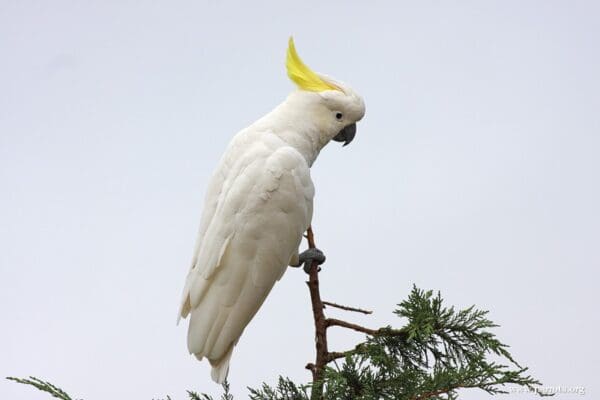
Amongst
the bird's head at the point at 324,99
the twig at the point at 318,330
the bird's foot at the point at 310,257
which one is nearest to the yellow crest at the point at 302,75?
the bird's head at the point at 324,99

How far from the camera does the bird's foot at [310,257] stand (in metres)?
3.42

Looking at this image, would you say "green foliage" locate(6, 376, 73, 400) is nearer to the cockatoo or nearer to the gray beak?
the cockatoo

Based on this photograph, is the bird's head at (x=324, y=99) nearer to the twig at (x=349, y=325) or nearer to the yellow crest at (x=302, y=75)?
the yellow crest at (x=302, y=75)

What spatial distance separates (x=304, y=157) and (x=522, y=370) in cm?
154

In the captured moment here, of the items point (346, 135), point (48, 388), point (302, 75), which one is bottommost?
point (48, 388)

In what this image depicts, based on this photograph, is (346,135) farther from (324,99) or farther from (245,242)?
(245,242)

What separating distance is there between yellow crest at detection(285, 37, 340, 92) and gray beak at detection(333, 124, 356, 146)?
9.8 inches

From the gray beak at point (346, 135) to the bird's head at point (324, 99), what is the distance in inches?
1.1

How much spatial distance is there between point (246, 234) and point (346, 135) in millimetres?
892

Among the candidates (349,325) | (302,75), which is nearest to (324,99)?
(302,75)

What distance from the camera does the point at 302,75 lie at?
343cm

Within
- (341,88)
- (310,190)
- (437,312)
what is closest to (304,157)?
(310,190)

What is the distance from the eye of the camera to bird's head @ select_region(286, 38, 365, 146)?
335 centimetres

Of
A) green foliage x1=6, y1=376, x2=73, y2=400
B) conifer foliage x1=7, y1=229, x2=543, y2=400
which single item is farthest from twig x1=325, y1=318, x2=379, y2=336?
green foliage x1=6, y1=376, x2=73, y2=400
